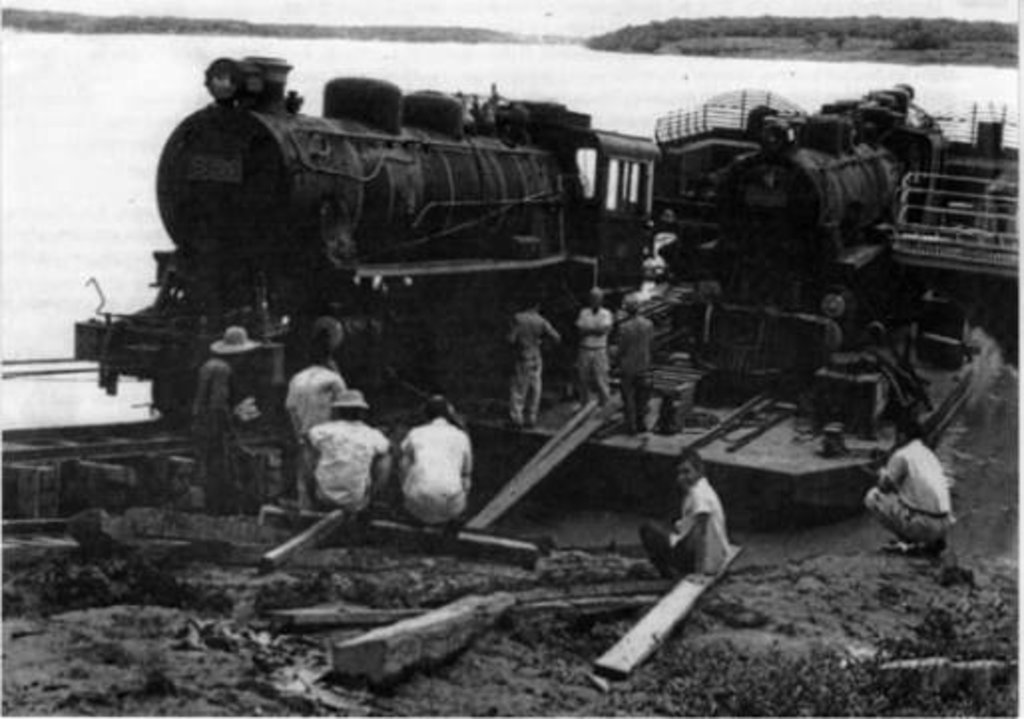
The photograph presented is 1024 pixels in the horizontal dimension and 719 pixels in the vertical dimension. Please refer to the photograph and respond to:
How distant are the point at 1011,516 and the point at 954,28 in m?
3.15

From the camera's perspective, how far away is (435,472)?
32.0 feet

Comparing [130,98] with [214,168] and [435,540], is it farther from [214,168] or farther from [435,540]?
[435,540]

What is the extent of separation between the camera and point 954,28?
9836 millimetres

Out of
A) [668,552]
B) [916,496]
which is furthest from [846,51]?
[668,552]

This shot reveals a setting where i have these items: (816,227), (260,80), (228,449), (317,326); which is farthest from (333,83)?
(816,227)

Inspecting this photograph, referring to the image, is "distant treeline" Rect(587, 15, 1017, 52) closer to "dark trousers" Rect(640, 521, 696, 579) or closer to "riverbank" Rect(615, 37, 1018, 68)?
"riverbank" Rect(615, 37, 1018, 68)

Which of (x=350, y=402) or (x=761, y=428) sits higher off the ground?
(x=350, y=402)

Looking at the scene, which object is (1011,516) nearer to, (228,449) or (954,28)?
(954,28)

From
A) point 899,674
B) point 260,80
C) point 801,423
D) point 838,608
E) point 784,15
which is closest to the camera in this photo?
point 899,674

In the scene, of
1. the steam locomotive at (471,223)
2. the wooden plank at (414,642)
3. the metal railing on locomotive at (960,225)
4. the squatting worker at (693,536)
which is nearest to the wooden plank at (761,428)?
the steam locomotive at (471,223)

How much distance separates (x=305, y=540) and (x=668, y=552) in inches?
88.0

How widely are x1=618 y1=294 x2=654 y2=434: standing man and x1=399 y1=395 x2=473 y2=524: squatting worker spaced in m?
3.39

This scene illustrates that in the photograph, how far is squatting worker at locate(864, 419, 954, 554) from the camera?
1004 cm

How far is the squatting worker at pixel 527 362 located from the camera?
42.4ft
